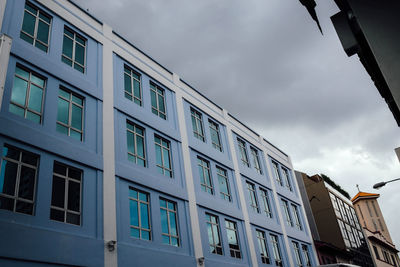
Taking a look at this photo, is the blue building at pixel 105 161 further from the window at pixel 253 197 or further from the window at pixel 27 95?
the window at pixel 253 197

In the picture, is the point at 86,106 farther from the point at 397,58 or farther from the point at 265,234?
the point at 265,234

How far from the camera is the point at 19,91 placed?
39.1 feet

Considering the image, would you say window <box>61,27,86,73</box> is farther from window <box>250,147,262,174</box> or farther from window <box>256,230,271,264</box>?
window <box>250,147,262,174</box>

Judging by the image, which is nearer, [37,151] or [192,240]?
[37,151]

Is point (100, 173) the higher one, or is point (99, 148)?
point (99, 148)

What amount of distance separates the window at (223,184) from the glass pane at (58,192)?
35.4 feet

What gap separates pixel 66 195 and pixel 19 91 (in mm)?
3967

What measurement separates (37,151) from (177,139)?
8.29 metres

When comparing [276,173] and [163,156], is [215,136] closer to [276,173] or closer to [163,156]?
[163,156]

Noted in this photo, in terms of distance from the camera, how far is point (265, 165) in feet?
90.8

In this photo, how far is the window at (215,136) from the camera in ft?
74.7

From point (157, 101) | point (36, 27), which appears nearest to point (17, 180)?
point (36, 27)

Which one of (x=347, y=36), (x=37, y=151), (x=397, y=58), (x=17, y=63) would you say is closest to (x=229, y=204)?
(x=37, y=151)

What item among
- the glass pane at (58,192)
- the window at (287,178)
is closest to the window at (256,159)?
the window at (287,178)
